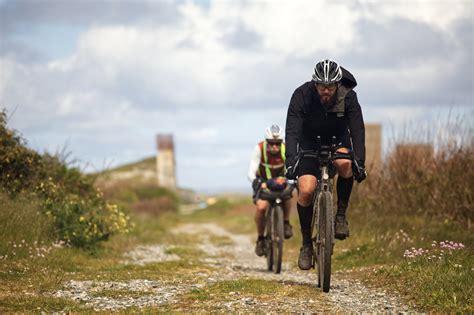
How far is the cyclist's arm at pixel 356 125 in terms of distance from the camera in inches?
301

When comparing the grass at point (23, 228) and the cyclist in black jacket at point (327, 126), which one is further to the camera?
the grass at point (23, 228)

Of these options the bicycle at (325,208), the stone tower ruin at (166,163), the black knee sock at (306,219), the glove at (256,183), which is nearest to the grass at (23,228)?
the glove at (256,183)

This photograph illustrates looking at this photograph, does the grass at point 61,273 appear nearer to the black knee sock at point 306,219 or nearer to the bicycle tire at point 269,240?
the bicycle tire at point 269,240

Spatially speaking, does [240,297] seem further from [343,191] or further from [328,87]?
[328,87]

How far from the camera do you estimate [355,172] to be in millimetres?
7770

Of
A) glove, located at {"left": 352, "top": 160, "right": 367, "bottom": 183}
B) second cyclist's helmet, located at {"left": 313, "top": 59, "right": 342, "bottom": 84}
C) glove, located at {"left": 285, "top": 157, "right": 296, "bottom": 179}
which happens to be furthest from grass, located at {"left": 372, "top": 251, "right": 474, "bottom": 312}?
second cyclist's helmet, located at {"left": 313, "top": 59, "right": 342, "bottom": 84}

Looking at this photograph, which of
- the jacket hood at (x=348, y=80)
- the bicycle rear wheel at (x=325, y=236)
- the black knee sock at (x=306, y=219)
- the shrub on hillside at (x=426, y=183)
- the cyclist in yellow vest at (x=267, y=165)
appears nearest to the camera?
the bicycle rear wheel at (x=325, y=236)

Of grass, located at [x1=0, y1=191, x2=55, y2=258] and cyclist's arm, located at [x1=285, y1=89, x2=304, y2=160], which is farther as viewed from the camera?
grass, located at [x1=0, y1=191, x2=55, y2=258]

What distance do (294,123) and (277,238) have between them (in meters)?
3.74

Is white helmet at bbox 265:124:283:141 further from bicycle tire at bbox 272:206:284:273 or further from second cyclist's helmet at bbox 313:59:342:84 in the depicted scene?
second cyclist's helmet at bbox 313:59:342:84

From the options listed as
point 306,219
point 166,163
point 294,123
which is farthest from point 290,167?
point 166,163

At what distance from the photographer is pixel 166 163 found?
58.5 metres

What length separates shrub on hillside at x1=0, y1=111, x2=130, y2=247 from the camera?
13.0 m

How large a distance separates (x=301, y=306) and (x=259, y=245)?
5.28m
